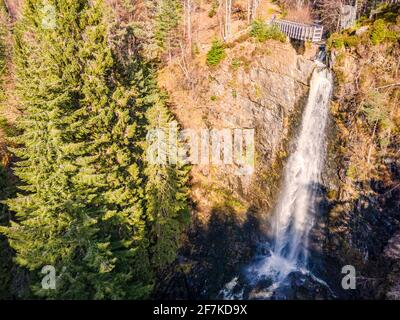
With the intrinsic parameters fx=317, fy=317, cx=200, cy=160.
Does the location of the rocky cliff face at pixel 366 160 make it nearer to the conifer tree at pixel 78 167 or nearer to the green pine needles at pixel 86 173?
the green pine needles at pixel 86 173

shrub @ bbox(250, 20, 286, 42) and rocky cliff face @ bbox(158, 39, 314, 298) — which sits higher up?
shrub @ bbox(250, 20, 286, 42)

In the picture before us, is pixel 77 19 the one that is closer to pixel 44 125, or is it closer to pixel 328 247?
pixel 44 125

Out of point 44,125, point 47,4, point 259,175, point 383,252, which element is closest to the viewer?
point 44,125

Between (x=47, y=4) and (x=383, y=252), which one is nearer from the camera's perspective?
(x=47, y=4)

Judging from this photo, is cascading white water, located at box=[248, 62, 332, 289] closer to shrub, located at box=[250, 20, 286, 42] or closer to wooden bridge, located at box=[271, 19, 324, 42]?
wooden bridge, located at box=[271, 19, 324, 42]

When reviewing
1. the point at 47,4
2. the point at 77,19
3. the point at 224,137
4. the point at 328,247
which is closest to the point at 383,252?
the point at 328,247

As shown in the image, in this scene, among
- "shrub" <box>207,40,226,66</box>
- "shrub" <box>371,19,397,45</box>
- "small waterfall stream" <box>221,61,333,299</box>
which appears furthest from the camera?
"shrub" <box>207,40,226,66</box>

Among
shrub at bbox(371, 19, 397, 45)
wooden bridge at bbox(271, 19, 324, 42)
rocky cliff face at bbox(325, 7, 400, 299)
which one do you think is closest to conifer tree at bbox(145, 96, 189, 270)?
rocky cliff face at bbox(325, 7, 400, 299)

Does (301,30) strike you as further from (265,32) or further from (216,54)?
(216,54)

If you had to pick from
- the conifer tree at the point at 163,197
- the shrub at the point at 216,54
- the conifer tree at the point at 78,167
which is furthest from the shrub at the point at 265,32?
the conifer tree at the point at 78,167
